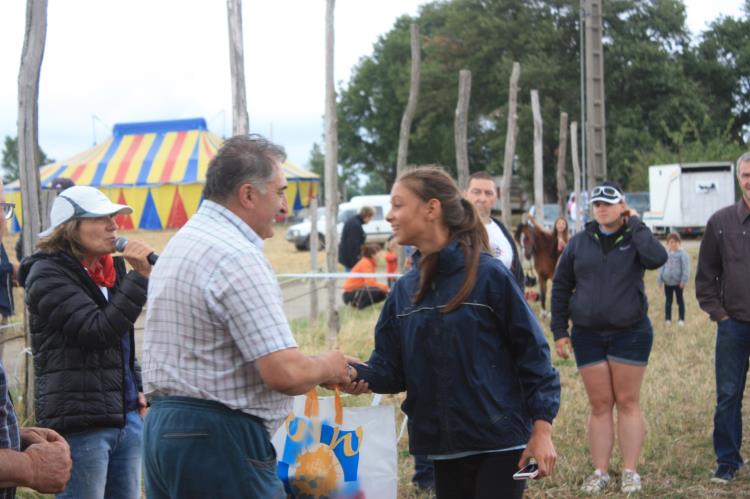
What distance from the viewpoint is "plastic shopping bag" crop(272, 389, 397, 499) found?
12.0 ft

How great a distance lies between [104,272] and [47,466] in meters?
1.55

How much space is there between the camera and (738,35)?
49375mm

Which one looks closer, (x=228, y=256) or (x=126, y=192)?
(x=228, y=256)

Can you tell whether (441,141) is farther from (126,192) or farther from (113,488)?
(113,488)

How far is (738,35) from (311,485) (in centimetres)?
5118

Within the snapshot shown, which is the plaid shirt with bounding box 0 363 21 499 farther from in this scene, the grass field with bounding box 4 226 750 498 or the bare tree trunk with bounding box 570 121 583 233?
the bare tree trunk with bounding box 570 121 583 233

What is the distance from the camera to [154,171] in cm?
2486

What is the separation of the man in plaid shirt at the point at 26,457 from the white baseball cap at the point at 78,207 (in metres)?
1.30

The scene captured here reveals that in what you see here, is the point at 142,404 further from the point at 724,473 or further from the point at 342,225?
the point at 342,225

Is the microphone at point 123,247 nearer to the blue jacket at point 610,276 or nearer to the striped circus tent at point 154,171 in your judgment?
the blue jacket at point 610,276

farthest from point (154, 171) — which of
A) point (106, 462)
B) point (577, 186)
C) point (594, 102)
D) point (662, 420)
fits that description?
point (106, 462)

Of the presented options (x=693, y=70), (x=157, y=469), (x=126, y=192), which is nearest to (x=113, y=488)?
(x=157, y=469)

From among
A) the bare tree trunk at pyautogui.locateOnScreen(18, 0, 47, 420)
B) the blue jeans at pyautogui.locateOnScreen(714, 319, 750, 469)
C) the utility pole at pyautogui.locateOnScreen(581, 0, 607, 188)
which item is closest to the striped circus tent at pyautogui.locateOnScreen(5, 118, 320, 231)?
the utility pole at pyautogui.locateOnScreen(581, 0, 607, 188)

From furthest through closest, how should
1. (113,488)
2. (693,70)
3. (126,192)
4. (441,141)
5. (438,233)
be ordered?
1. (441,141)
2. (693,70)
3. (126,192)
4. (113,488)
5. (438,233)
